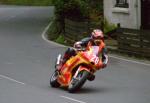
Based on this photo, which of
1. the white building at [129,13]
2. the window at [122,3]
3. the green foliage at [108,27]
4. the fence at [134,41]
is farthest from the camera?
the window at [122,3]

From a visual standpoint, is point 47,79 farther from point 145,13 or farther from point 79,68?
point 145,13

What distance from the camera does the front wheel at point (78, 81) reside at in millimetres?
14070

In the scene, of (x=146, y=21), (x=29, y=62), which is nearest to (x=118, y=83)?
(x=29, y=62)

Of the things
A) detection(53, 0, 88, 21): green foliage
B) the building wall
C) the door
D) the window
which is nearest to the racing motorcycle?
the door

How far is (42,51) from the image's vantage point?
83.7 ft

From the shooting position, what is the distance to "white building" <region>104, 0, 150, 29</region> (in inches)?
1072

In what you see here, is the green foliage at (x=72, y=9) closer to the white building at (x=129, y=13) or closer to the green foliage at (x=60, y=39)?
the white building at (x=129, y=13)

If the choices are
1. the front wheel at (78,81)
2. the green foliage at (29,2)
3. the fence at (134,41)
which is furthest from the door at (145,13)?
the green foliage at (29,2)

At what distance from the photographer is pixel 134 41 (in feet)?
75.0

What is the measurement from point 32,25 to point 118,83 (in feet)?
81.1

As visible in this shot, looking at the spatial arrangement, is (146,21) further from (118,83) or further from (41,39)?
(118,83)

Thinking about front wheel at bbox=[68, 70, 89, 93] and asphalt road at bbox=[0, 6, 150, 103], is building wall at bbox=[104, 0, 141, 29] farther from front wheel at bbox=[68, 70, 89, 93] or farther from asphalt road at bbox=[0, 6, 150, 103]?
front wheel at bbox=[68, 70, 89, 93]

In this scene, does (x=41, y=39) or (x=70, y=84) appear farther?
(x=41, y=39)

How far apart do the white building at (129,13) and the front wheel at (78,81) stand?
519 inches
